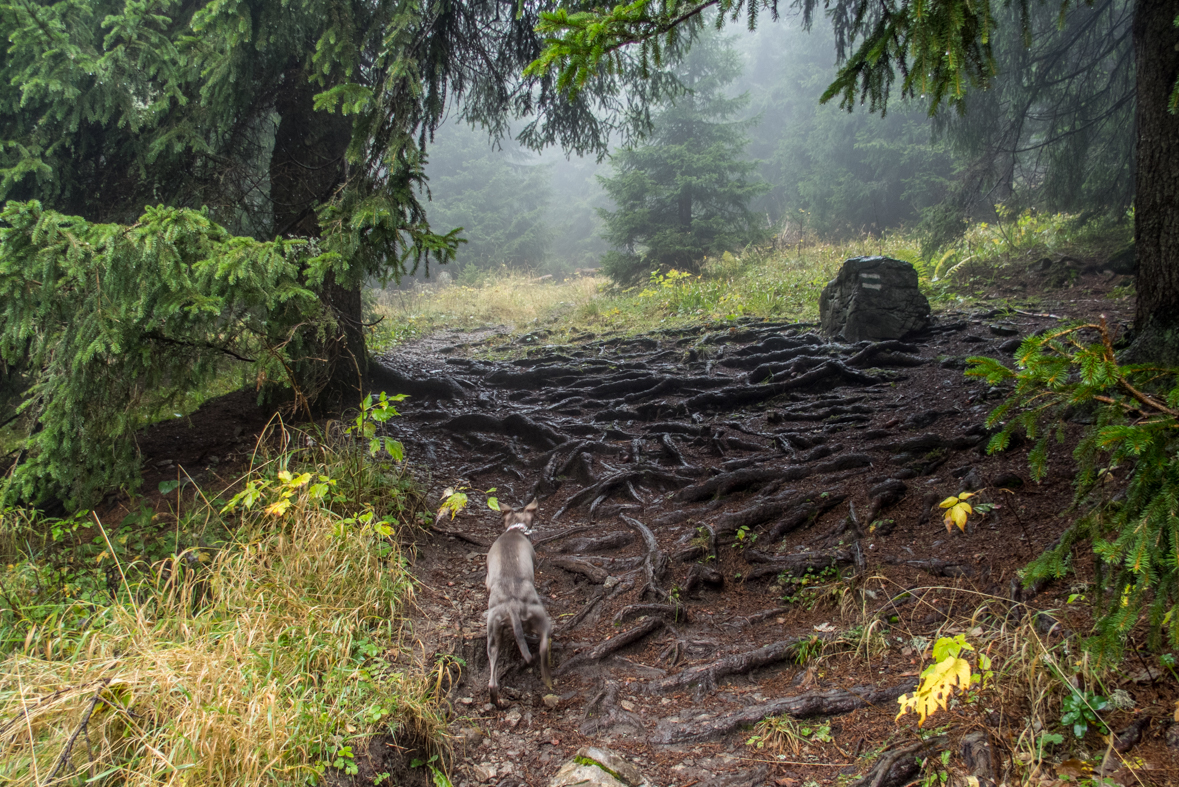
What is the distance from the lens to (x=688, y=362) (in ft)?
29.9

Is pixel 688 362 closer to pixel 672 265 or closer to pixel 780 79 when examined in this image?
pixel 672 265

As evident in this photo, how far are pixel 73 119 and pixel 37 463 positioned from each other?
9.35 ft

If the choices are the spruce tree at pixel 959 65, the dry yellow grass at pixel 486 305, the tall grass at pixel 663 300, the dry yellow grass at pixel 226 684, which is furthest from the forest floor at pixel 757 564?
the dry yellow grass at pixel 486 305

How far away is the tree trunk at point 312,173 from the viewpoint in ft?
20.8

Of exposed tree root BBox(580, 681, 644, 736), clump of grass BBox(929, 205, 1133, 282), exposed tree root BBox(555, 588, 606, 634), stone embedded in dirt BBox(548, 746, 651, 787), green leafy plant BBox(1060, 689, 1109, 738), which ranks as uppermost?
clump of grass BBox(929, 205, 1133, 282)

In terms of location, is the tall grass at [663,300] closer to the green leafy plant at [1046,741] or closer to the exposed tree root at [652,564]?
the exposed tree root at [652,564]

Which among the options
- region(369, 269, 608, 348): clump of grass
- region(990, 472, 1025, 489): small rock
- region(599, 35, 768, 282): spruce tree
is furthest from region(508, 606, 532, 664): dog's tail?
region(599, 35, 768, 282): spruce tree

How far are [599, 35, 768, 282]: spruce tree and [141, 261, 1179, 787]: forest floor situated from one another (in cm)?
911

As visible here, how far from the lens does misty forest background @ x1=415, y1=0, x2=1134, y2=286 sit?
29.1ft

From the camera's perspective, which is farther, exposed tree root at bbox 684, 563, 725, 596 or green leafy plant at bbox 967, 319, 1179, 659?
exposed tree root at bbox 684, 563, 725, 596

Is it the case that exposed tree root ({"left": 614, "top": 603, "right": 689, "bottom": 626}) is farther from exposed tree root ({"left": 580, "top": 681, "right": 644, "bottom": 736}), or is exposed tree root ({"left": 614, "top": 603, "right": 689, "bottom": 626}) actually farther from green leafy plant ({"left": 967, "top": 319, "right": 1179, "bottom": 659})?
green leafy plant ({"left": 967, "top": 319, "right": 1179, "bottom": 659})

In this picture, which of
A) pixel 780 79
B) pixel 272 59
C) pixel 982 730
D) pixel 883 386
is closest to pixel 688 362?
pixel 883 386

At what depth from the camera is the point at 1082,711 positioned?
206 cm

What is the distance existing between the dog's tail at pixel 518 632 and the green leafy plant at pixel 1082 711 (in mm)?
2419
